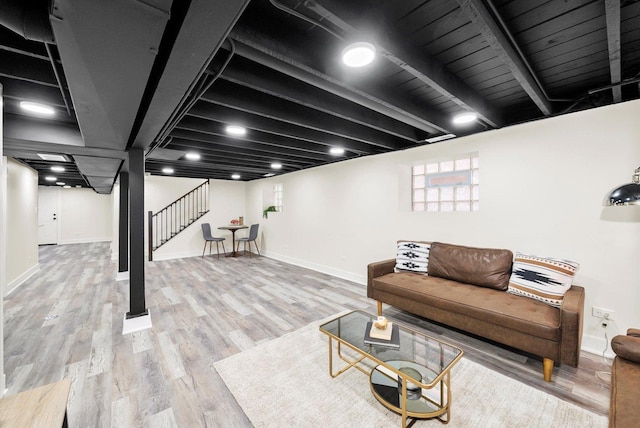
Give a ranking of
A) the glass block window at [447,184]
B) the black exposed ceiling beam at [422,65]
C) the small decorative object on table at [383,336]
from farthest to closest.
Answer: the glass block window at [447,184] < the small decorative object on table at [383,336] < the black exposed ceiling beam at [422,65]

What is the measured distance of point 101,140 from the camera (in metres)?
2.68

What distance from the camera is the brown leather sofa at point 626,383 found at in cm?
114

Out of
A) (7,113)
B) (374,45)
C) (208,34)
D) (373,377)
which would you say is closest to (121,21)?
(208,34)

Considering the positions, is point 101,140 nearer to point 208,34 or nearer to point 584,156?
point 208,34

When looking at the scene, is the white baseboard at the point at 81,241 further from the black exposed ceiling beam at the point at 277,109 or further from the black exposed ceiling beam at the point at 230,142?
the black exposed ceiling beam at the point at 277,109

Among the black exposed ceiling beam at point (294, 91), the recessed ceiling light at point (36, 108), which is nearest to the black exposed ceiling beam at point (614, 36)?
the black exposed ceiling beam at point (294, 91)

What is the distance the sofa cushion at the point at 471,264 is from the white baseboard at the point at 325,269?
5.02 ft

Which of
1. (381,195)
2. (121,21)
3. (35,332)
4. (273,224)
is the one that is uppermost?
(121,21)

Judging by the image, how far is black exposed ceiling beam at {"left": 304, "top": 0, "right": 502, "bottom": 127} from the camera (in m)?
1.20

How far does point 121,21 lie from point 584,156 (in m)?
3.60

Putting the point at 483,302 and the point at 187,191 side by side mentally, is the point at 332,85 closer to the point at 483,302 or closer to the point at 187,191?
the point at 483,302

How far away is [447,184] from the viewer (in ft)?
11.6

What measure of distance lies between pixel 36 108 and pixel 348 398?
3.53 metres

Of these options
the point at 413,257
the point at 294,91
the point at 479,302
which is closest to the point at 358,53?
the point at 294,91
